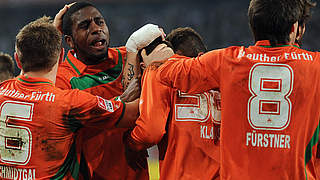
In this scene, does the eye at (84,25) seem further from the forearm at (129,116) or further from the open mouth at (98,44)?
the forearm at (129,116)

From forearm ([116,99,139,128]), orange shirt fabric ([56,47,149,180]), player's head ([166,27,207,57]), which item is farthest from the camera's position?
orange shirt fabric ([56,47,149,180])

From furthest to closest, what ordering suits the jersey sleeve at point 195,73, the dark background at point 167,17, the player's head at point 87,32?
the dark background at point 167,17
the player's head at point 87,32
the jersey sleeve at point 195,73

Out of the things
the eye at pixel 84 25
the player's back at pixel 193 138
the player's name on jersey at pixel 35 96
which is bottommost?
the player's back at pixel 193 138

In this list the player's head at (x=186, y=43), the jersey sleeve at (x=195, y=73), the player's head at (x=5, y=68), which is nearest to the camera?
the jersey sleeve at (x=195, y=73)

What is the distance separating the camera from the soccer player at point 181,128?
113 inches

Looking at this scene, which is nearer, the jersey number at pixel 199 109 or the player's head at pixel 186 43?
the jersey number at pixel 199 109

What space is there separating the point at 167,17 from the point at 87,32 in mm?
10077

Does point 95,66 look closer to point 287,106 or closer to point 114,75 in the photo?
point 114,75

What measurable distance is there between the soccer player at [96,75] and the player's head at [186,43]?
39cm

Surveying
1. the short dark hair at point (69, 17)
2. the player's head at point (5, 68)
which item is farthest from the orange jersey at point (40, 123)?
the player's head at point (5, 68)

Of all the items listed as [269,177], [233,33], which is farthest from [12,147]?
[233,33]

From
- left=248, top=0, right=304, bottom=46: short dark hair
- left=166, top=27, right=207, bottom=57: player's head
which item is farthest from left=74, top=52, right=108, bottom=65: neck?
left=248, top=0, right=304, bottom=46: short dark hair

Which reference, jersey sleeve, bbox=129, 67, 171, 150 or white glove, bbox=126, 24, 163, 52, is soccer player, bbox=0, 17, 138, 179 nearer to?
jersey sleeve, bbox=129, 67, 171, 150

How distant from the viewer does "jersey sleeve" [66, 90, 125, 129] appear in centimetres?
287
